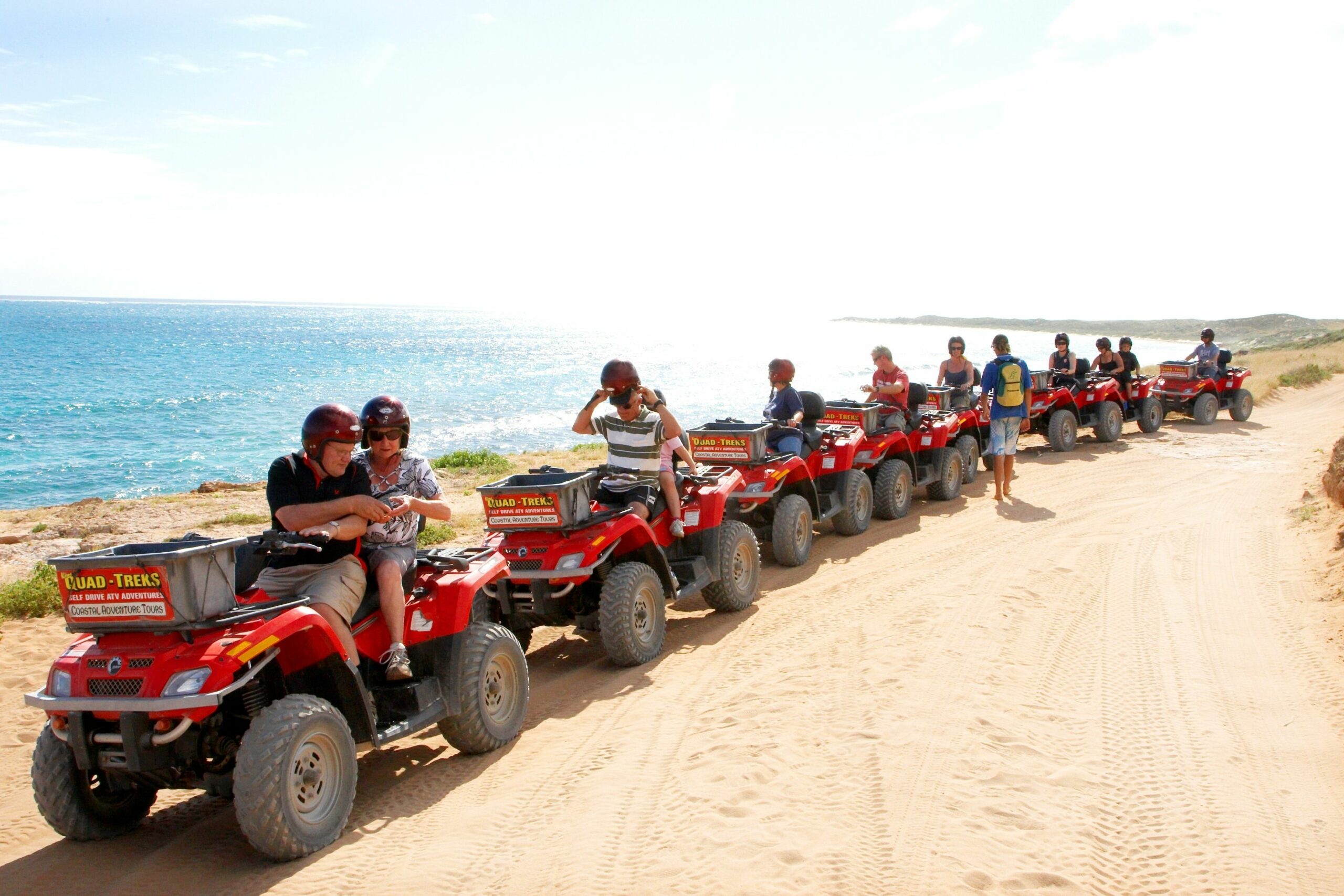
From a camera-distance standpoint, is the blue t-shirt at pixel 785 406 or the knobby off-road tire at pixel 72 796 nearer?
the knobby off-road tire at pixel 72 796

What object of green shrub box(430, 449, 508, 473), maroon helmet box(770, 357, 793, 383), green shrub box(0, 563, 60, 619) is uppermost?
maroon helmet box(770, 357, 793, 383)

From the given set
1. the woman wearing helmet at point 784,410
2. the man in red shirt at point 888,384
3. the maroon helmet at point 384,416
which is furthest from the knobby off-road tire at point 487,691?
the man in red shirt at point 888,384

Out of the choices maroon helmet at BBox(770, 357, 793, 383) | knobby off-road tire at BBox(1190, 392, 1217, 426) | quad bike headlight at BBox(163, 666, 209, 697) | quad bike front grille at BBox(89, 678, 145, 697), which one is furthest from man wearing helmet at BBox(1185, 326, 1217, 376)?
quad bike front grille at BBox(89, 678, 145, 697)

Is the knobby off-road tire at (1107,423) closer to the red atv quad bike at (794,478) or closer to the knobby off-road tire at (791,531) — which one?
the red atv quad bike at (794,478)

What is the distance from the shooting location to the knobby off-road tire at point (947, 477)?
43.4ft

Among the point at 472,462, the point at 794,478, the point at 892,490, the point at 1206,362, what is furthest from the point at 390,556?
the point at 1206,362

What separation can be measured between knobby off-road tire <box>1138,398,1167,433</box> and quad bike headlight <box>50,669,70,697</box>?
61.9 feet

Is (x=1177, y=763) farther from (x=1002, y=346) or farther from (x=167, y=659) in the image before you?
(x=1002, y=346)

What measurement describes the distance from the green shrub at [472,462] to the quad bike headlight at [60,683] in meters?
15.8

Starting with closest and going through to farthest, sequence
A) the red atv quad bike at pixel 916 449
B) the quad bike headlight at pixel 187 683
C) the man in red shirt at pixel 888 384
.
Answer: the quad bike headlight at pixel 187 683 → the red atv quad bike at pixel 916 449 → the man in red shirt at pixel 888 384

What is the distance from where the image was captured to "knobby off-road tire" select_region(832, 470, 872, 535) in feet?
36.6

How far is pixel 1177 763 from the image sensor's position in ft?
16.6

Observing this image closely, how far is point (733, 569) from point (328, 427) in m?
4.43

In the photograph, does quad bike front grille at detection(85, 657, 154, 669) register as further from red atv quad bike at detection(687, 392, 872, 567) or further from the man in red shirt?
the man in red shirt
